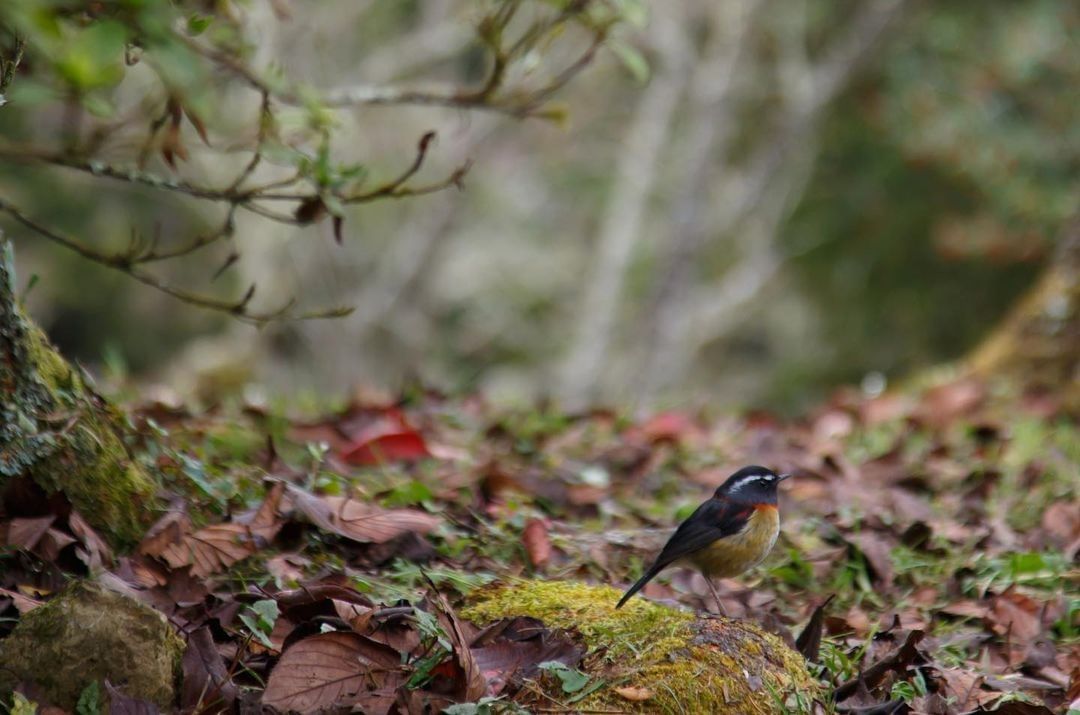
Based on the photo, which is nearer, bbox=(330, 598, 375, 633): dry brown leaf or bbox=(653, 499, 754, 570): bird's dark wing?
bbox=(330, 598, 375, 633): dry brown leaf

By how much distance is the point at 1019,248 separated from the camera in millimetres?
12930

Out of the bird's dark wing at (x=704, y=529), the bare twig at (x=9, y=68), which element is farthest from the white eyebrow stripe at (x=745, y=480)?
the bare twig at (x=9, y=68)

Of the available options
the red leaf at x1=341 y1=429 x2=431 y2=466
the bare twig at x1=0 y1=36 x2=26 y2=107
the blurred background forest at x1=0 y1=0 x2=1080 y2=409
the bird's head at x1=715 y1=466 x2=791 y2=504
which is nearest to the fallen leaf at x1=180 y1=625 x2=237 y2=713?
the bare twig at x1=0 y1=36 x2=26 y2=107

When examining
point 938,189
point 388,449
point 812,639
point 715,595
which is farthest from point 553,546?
point 938,189

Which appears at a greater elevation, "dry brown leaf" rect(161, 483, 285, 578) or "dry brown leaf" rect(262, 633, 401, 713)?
"dry brown leaf" rect(262, 633, 401, 713)

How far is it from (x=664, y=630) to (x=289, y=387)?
1510 centimetres

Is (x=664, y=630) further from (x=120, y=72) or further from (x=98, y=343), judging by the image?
(x=98, y=343)

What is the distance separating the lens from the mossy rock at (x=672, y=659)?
267 cm

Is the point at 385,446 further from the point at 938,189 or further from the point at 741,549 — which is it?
the point at 938,189

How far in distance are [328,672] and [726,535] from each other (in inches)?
50.5

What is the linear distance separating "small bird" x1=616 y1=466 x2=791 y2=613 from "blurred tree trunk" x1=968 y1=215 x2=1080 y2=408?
3629mm

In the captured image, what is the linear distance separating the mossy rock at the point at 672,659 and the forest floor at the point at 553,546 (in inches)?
1.9

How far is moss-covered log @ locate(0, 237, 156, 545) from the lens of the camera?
3.09 meters

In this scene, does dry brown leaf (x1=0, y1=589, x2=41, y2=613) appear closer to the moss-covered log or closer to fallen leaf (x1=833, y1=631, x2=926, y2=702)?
the moss-covered log
